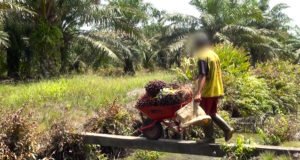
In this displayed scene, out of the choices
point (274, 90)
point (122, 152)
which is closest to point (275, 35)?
point (274, 90)

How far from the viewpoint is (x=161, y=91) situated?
23.4 ft

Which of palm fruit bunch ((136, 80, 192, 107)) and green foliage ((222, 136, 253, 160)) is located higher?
palm fruit bunch ((136, 80, 192, 107))

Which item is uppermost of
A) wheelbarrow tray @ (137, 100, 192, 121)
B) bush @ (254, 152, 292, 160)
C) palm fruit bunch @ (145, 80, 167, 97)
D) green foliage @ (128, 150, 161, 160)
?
palm fruit bunch @ (145, 80, 167, 97)

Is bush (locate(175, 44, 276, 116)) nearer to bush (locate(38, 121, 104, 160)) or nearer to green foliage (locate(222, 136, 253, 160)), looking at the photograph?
bush (locate(38, 121, 104, 160))

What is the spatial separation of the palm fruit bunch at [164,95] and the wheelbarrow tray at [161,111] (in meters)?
0.05

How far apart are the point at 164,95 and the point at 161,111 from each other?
26 centimetres

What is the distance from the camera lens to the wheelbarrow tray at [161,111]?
7.05 metres

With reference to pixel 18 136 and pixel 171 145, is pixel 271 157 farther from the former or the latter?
pixel 18 136

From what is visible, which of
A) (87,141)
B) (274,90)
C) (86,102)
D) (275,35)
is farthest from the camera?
(275,35)

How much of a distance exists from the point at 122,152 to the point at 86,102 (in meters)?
2.54

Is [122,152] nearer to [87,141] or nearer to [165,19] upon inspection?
[87,141]

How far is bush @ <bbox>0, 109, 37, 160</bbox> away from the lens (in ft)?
21.7

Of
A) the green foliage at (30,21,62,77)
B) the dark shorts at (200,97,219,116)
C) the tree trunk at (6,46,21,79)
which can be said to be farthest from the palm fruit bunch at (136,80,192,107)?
the tree trunk at (6,46,21,79)

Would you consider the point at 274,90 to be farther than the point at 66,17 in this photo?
No
